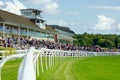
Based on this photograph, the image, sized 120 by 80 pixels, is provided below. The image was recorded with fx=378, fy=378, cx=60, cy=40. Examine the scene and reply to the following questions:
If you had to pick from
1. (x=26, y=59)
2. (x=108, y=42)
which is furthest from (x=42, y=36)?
(x=26, y=59)

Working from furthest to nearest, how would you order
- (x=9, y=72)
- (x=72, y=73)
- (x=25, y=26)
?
(x=25, y=26) → (x=9, y=72) → (x=72, y=73)

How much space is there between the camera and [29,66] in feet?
8.93

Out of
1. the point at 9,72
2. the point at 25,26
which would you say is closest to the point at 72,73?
the point at 9,72

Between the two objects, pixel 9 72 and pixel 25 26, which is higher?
pixel 25 26

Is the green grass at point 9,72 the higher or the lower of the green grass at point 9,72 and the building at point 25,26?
the lower

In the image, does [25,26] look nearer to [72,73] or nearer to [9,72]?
[9,72]

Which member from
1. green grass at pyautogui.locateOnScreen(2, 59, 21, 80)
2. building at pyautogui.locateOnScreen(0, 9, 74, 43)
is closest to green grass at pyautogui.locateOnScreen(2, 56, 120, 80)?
green grass at pyautogui.locateOnScreen(2, 59, 21, 80)

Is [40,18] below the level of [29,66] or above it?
above

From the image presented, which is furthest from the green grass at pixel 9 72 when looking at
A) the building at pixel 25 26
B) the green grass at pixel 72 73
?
the building at pixel 25 26

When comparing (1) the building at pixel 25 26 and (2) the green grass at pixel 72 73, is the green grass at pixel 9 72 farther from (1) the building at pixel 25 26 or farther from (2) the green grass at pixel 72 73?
(1) the building at pixel 25 26

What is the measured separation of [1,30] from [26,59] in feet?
181

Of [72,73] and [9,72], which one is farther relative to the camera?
[9,72]

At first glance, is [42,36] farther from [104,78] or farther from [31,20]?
[104,78]

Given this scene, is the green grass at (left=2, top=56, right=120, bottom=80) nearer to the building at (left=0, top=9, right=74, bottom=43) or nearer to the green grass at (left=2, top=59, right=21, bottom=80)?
the green grass at (left=2, top=59, right=21, bottom=80)
